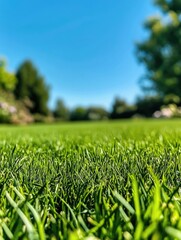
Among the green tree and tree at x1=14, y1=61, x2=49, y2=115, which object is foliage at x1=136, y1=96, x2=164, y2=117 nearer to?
tree at x1=14, y1=61, x2=49, y2=115

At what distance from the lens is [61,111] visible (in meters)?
51.2

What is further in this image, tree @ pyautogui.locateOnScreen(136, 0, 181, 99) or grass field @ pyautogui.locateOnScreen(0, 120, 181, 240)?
tree @ pyautogui.locateOnScreen(136, 0, 181, 99)

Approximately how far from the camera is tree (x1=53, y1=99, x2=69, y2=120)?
50.3 meters

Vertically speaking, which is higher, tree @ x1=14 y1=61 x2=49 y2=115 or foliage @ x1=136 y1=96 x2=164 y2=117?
tree @ x1=14 y1=61 x2=49 y2=115

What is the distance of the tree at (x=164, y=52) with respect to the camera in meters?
21.5

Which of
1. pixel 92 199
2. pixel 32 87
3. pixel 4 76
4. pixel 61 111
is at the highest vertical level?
pixel 32 87

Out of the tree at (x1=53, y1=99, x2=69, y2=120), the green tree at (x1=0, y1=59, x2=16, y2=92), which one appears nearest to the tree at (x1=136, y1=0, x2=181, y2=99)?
the green tree at (x1=0, y1=59, x2=16, y2=92)

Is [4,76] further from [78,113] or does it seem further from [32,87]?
[78,113]

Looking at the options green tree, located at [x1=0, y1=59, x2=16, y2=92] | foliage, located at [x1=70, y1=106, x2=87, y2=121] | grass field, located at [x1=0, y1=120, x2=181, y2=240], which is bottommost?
grass field, located at [x1=0, y1=120, x2=181, y2=240]

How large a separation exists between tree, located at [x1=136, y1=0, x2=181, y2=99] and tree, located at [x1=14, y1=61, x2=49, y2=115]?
15.8 metres

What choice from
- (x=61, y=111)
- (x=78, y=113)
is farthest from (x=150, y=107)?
(x=61, y=111)

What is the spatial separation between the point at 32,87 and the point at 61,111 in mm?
12476

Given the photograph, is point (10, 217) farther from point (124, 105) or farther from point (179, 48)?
point (124, 105)

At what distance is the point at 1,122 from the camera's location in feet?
59.3
